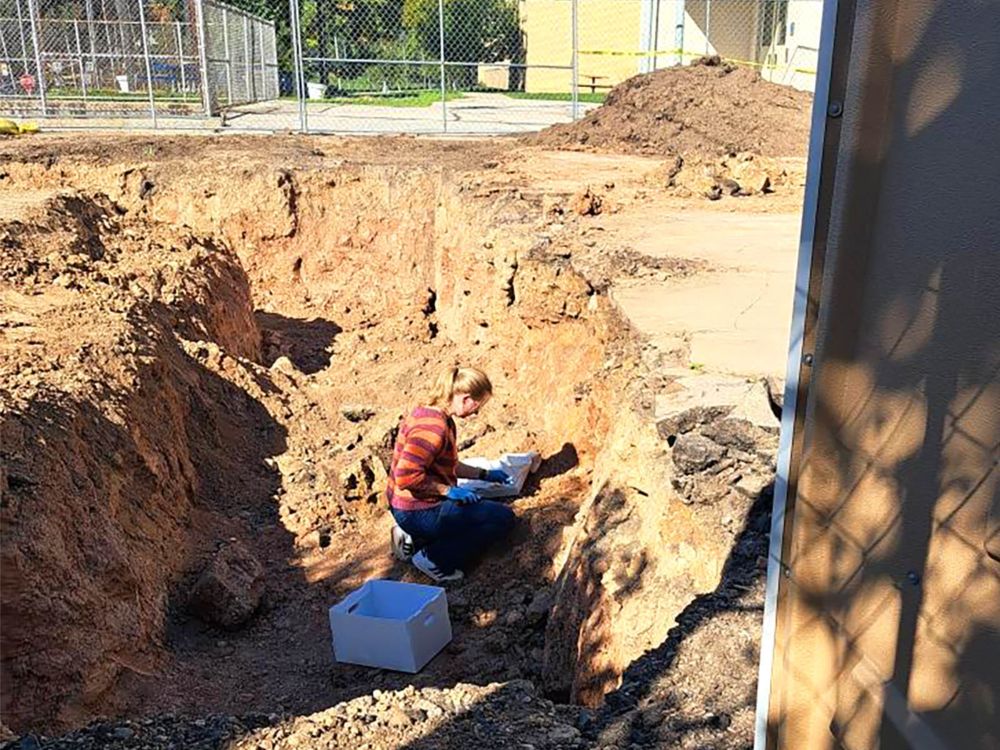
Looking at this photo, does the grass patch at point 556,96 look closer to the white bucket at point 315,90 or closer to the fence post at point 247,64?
the white bucket at point 315,90

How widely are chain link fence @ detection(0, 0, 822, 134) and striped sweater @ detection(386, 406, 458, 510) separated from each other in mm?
9116

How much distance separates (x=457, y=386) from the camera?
20.3 feet

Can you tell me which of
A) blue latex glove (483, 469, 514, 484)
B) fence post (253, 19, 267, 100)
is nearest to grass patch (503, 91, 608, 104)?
fence post (253, 19, 267, 100)

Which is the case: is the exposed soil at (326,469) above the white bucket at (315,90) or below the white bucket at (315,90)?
below

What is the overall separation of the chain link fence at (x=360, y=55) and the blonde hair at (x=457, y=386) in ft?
29.4

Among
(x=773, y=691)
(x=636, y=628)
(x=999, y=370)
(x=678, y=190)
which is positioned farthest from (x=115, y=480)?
(x=678, y=190)

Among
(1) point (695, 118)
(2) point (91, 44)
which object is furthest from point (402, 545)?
(2) point (91, 44)

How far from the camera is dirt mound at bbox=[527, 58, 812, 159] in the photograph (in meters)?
15.9

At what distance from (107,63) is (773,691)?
22571 mm

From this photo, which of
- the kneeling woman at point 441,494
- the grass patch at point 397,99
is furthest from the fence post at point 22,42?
the kneeling woman at point 441,494

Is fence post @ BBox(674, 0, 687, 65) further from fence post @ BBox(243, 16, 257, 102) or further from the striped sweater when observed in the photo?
the striped sweater

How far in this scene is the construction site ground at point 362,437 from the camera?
3816 mm

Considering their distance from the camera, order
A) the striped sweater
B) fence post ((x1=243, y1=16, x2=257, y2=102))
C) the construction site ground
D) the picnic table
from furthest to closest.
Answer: the picnic table < fence post ((x1=243, y1=16, x2=257, y2=102)) < the striped sweater < the construction site ground

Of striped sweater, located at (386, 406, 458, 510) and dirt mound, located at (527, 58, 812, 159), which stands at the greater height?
dirt mound, located at (527, 58, 812, 159)
